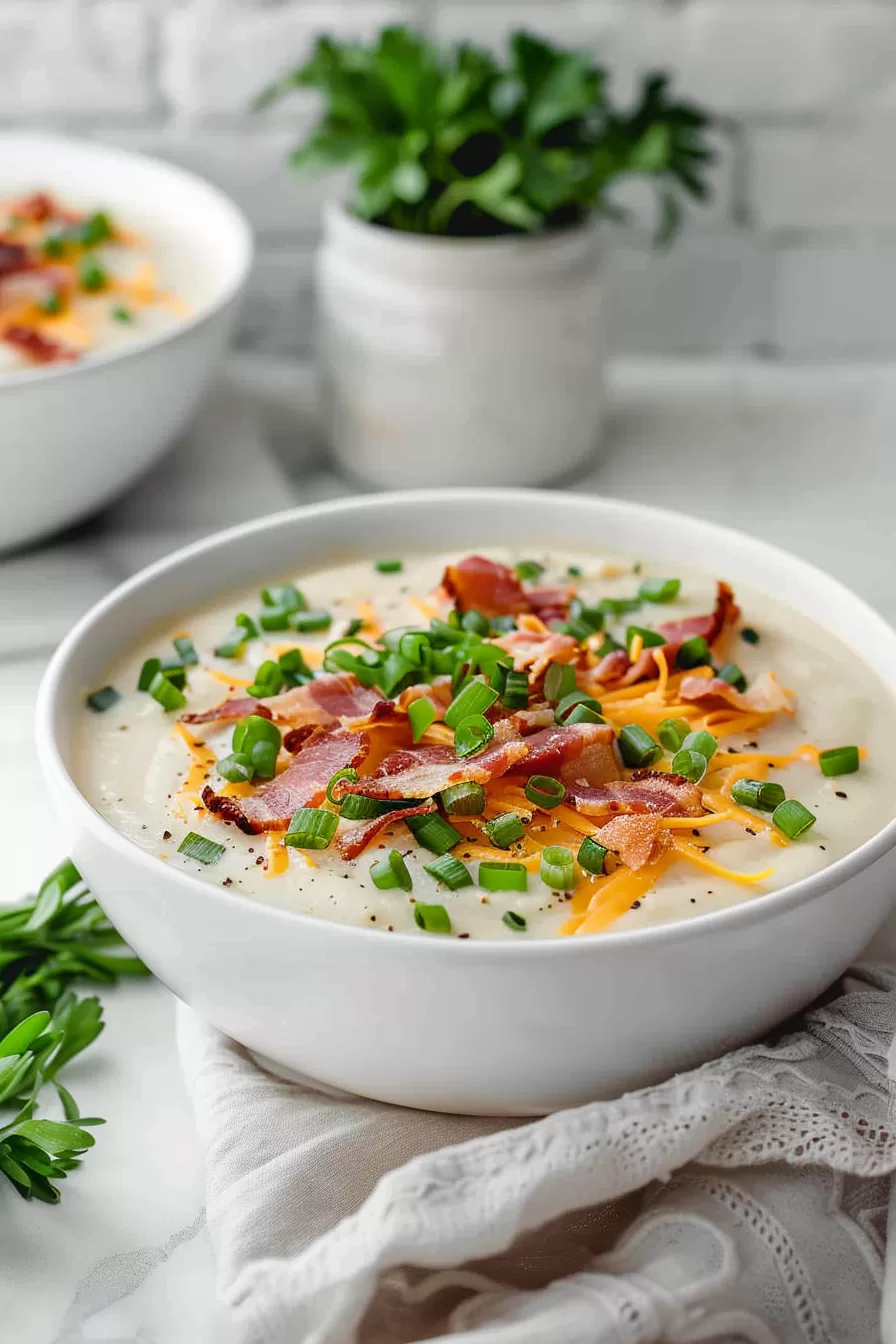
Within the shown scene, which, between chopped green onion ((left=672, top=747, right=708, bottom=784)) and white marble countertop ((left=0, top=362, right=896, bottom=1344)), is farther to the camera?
chopped green onion ((left=672, top=747, right=708, bottom=784))

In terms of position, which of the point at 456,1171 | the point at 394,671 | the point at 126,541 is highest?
the point at 394,671

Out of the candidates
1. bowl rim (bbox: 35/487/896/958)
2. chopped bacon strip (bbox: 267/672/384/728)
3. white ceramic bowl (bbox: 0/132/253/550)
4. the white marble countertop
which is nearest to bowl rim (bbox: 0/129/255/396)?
white ceramic bowl (bbox: 0/132/253/550)

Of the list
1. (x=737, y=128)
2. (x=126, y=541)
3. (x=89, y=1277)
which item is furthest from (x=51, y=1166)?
(x=737, y=128)

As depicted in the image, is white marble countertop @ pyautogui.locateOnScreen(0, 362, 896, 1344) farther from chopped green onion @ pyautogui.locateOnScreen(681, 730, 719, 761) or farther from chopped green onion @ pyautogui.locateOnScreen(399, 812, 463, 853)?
chopped green onion @ pyautogui.locateOnScreen(681, 730, 719, 761)

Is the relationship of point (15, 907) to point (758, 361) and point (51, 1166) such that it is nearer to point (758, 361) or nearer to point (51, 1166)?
point (51, 1166)

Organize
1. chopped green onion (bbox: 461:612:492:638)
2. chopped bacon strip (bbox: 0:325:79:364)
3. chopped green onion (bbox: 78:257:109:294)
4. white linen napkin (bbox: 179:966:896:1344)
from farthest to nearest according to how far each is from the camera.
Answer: chopped green onion (bbox: 78:257:109:294) < chopped bacon strip (bbox: 0:325:79:364) < chopped green onion (bbox: 461:612:492:638) < white linen napkin (bbox: 179:966:896:1344)

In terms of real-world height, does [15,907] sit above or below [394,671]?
below
